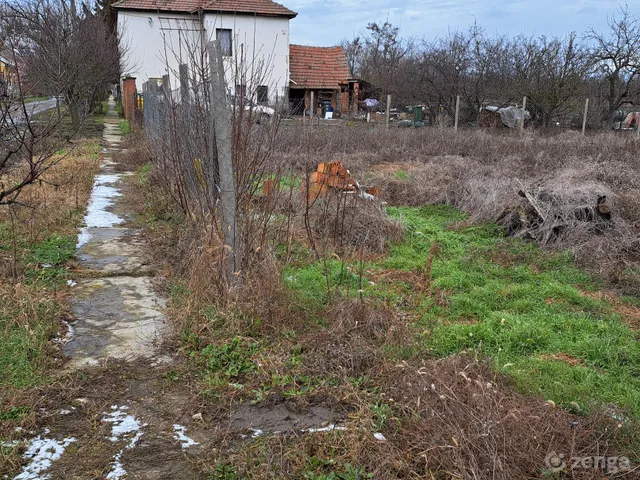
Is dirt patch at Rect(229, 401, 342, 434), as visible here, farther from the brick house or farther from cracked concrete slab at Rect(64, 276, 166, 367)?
the brick house

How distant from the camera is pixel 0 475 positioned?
2.58 meters

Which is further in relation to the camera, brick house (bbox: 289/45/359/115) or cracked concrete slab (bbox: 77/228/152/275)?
brick house (bbox: 289/45/359/115)

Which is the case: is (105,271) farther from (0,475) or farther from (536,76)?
(536,76)

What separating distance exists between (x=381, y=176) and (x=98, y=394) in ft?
28.2

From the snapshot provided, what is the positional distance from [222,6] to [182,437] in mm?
26451

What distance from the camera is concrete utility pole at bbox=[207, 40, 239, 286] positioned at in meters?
4.27

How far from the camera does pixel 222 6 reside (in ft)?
85.4

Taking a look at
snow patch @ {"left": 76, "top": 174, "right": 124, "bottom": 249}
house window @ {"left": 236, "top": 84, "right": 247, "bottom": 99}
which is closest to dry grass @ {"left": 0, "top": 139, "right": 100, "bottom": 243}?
snow patch @ {"left": 76, "top": 174, "right": 124, "bottom": 249}

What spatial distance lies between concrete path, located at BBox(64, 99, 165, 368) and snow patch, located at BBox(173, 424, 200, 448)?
3.12 feet

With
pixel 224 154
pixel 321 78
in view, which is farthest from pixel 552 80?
pixel 224 154

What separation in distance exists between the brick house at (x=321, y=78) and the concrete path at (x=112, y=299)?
25.8m

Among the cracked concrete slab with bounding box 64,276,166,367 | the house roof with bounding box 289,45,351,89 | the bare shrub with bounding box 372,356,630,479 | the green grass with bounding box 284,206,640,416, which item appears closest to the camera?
the bare shrub with bounding box 372,356,630,479

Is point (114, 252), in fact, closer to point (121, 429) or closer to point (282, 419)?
point (121, 429)

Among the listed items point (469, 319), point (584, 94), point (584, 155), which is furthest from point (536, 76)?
point (469, 319)
